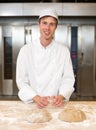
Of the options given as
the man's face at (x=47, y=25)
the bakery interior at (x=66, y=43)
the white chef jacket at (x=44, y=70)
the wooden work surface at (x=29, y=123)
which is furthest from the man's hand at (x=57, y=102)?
the bakery interior at (x=66, y=43)

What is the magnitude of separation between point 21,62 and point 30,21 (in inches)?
129

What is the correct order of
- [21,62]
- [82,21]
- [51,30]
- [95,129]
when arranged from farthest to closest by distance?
[82,21] < [21,62] < [51,30] < [95,129]

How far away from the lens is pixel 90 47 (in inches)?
194

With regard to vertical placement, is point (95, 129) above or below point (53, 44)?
below

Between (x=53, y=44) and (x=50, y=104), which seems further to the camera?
(x=53, y=44)

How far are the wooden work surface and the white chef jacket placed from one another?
8.7 inches

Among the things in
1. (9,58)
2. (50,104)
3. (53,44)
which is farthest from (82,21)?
(50,104)

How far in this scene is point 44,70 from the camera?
1731mm

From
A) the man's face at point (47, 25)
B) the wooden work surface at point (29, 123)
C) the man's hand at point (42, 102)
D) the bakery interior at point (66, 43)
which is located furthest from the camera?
the bakery interior at point (66, 43)

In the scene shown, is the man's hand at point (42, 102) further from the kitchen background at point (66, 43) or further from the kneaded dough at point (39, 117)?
the kitchen background at point (66, 43)

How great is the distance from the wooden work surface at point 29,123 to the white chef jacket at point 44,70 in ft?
0.72

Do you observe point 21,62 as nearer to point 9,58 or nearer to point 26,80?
point 26,80

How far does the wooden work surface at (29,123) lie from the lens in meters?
1.16

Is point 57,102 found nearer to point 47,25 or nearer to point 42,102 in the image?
point 42,102
